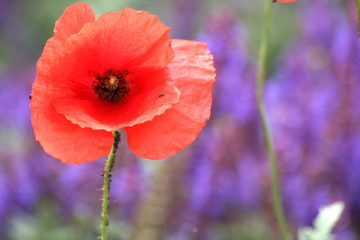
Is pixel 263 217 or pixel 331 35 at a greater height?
pixel 331 35

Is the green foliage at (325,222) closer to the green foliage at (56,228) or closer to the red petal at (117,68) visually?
the red petal at (117,68)

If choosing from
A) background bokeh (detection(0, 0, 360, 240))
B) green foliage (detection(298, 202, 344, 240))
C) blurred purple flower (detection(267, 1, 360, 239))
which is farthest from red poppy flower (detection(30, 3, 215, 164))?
blurred purple flower (detection(267, 1, 360, 239))

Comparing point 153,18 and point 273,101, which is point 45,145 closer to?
point 153,18

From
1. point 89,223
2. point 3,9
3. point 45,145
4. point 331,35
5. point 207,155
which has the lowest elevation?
point 45,145

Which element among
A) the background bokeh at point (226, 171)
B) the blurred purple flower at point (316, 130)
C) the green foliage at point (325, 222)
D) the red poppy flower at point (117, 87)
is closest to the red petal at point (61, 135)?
the red poppy flower at point (117, 87)

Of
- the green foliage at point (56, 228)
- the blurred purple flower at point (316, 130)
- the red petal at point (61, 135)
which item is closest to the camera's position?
the red petal at point (61, 135)

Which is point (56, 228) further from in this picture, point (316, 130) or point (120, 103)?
point (120, 103)

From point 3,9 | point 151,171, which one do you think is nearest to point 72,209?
point 151,171
